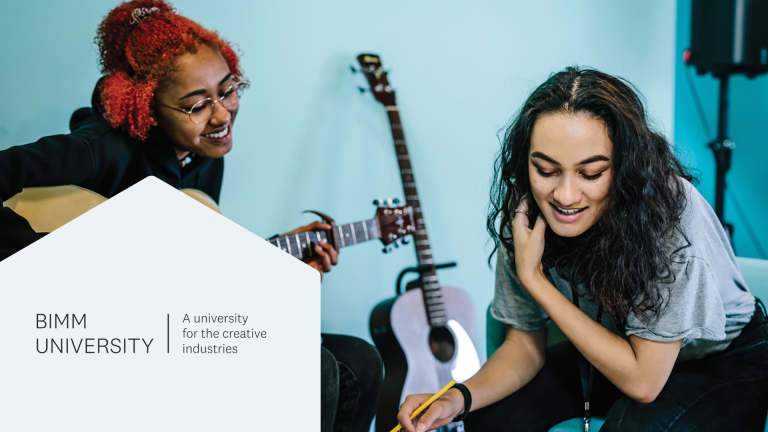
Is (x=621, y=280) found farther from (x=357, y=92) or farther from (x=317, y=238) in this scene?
(x=357, y=92)

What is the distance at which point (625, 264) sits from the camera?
100 cm

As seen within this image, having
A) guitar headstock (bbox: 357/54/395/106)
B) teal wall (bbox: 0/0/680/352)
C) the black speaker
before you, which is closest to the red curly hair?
teal wall (bbox: 0/0/680/352)

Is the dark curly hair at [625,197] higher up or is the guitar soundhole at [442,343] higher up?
the dark curly hair at [625,197]

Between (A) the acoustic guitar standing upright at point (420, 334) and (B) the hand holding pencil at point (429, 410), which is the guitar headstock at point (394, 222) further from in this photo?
(B) the hand holding pencil at point (429, 410)

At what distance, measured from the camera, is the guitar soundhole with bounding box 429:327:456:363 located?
5.98 feet

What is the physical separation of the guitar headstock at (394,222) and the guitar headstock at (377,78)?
16.8 inches

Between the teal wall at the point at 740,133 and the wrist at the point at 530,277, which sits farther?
the teal wall at the point at 740,133

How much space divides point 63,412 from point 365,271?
63.7 inches

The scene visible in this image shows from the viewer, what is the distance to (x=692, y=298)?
96cm

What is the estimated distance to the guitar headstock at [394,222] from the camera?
1756mm

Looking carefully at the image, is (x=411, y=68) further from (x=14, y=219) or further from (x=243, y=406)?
(x=243, y=406)

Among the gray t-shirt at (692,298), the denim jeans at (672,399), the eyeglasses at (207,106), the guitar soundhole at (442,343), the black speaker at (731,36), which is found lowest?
the guitar soundhole at (442,343)

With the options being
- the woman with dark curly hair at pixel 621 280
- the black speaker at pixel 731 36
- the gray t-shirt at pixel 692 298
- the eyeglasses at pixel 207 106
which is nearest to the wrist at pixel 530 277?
the woman with dark curly hair at pixel 621 280

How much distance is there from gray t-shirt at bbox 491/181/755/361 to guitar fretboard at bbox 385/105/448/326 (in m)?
0.62
